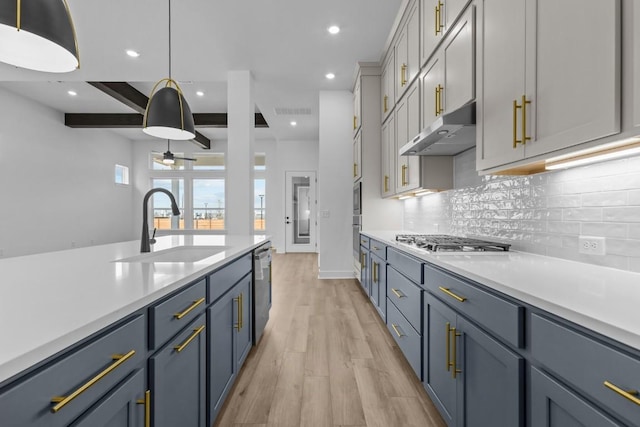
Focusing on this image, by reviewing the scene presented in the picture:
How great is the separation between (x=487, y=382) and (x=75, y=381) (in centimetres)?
123

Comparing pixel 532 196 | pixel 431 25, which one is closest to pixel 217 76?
pixel 431 25

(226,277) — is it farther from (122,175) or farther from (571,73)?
(122,175)

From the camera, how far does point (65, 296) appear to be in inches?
32.0

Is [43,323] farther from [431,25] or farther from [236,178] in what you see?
[236,178]

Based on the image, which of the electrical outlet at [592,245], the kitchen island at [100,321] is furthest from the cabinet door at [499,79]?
the kitchen island at [100,321]

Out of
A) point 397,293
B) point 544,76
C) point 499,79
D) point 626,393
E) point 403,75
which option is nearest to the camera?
point 626,393

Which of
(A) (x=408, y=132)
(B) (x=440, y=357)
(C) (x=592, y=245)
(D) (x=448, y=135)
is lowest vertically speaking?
(B) (x=440, y=357)

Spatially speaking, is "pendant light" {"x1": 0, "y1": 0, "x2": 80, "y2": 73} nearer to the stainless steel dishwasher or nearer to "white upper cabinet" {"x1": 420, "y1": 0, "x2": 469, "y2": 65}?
the stainless steel dishwasher

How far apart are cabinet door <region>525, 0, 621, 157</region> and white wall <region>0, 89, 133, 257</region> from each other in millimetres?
7995

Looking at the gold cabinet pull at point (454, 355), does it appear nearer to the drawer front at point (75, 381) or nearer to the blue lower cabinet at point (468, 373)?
the blue lower cabinet at point (468, 373)

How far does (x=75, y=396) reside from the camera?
61cm

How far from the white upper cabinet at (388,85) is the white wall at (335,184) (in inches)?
42.7

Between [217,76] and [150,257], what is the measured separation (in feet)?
11.8

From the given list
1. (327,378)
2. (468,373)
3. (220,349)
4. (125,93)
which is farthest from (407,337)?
(125,93)
